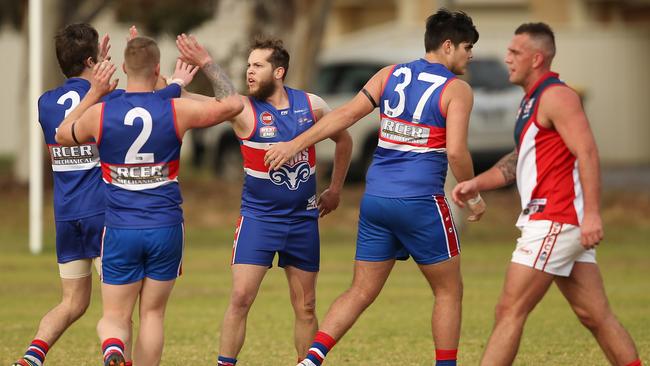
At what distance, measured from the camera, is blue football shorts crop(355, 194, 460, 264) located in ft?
26.9

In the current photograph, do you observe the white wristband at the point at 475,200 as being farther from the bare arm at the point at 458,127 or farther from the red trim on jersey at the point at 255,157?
the red trim on jersey at the point at 255,157

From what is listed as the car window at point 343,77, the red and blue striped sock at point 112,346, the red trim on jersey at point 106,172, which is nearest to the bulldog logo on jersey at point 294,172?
the red trim on jersey at point 106,172

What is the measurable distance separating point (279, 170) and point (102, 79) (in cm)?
135

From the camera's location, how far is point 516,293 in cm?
733

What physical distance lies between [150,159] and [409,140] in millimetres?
1638

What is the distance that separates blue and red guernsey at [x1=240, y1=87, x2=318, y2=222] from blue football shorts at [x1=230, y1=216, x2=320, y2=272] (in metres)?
0.05

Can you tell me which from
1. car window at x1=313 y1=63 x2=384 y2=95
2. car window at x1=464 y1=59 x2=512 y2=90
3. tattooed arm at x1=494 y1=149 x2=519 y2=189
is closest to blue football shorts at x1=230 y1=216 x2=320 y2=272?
tattooed arm at x1=494 y1=149 x2=519 y2=189

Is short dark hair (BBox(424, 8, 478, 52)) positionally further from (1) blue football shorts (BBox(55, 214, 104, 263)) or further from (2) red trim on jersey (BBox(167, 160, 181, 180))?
(1) blue football shorts (BBox(55, 214, 104, 263))

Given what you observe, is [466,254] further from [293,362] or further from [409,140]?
[409,140]

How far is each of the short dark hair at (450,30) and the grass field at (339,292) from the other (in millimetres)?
2699

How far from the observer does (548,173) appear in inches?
290

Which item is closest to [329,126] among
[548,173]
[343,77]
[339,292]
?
[548,173]

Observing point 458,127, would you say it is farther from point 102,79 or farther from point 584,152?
point 102,79

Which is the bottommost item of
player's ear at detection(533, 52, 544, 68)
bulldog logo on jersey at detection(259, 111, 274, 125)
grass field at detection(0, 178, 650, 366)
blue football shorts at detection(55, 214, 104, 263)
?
grass field at detection(0, 178, 650, 366)
